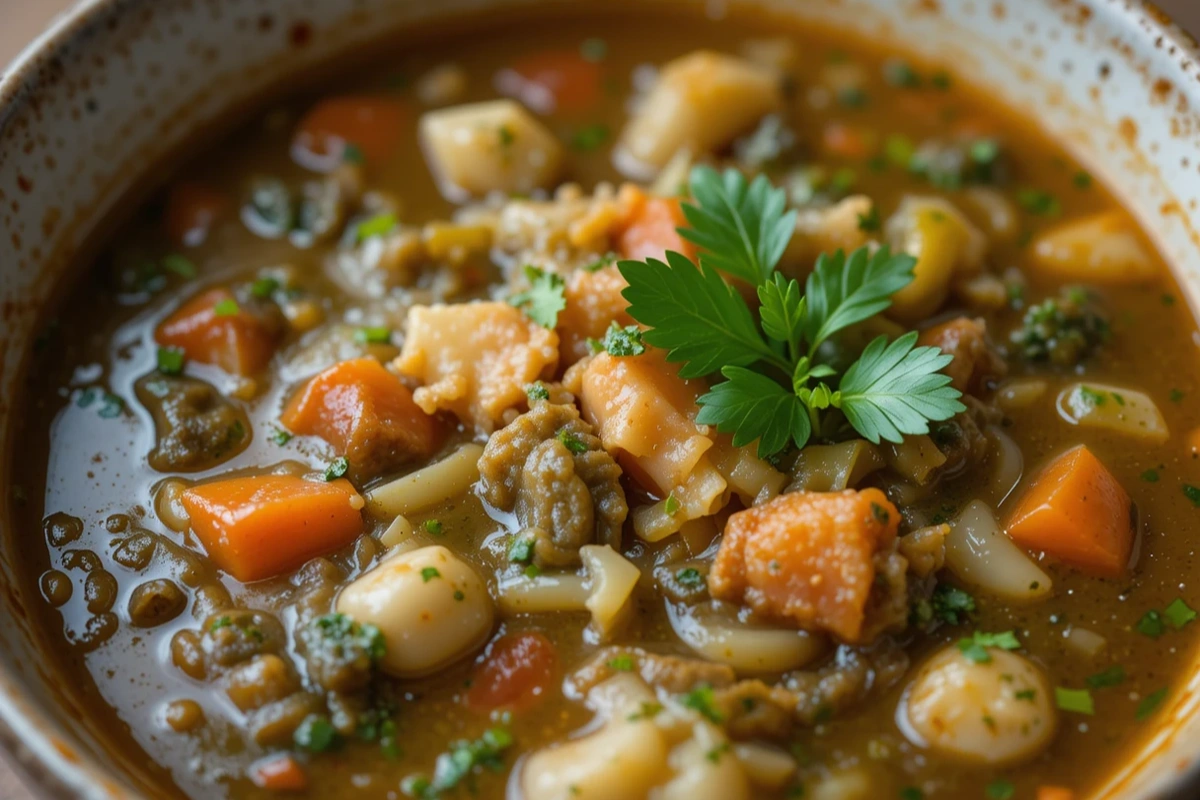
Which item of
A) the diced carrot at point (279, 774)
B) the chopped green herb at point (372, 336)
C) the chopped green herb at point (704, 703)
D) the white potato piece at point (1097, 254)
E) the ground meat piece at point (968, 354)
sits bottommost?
the diced carrot at point (279, 774)

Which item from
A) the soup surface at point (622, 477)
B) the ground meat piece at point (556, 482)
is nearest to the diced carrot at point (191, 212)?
the soup surface at point (622, 477)

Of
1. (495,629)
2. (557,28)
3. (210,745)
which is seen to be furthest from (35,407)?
(557,28)

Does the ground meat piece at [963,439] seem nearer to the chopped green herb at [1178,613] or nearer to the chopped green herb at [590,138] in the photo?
the chopped green herb at [1178,613]

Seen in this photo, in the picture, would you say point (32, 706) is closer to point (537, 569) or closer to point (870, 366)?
point (537, 569)

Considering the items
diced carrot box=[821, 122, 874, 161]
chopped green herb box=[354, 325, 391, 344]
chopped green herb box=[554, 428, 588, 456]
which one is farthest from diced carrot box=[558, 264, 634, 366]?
diced carrot box=[821, 122, 874, 161]

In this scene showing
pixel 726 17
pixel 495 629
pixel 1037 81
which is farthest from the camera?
pixel 726 17

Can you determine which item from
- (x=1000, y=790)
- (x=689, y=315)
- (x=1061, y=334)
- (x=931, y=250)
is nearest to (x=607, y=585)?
(x=689, y=315)
